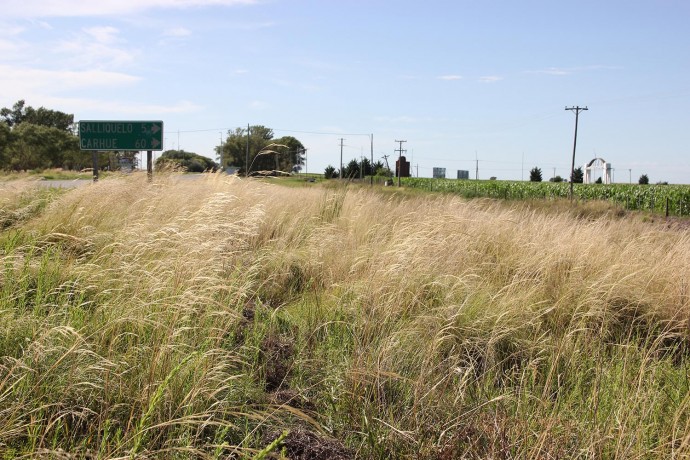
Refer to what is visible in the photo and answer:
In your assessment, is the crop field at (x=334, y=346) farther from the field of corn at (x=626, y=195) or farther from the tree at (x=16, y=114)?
the tree at (x=16, y=114)

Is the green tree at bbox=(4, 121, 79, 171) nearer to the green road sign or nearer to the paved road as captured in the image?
the paved road

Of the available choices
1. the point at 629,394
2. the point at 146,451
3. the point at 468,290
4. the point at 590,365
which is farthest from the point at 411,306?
the point at 146,451

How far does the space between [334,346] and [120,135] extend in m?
15.4

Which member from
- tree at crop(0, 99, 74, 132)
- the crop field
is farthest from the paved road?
tree at crop(0, 99, 74, 132)

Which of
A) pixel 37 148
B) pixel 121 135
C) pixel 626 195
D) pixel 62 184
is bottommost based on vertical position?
pixel 626 195

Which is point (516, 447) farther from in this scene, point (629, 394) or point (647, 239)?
point (647, 239)

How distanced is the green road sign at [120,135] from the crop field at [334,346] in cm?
983

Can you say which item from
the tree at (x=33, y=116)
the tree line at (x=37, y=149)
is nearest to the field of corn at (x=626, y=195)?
the tree line at (x=37, y=149)

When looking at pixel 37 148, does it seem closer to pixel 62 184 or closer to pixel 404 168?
pixel 62 184

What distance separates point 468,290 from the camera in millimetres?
5707

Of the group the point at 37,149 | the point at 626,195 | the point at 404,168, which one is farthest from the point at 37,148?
the point at 404,168

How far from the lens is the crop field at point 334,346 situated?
3.25 meters

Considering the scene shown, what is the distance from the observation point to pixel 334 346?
Result: 4719 mm

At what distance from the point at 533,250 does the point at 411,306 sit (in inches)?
114
